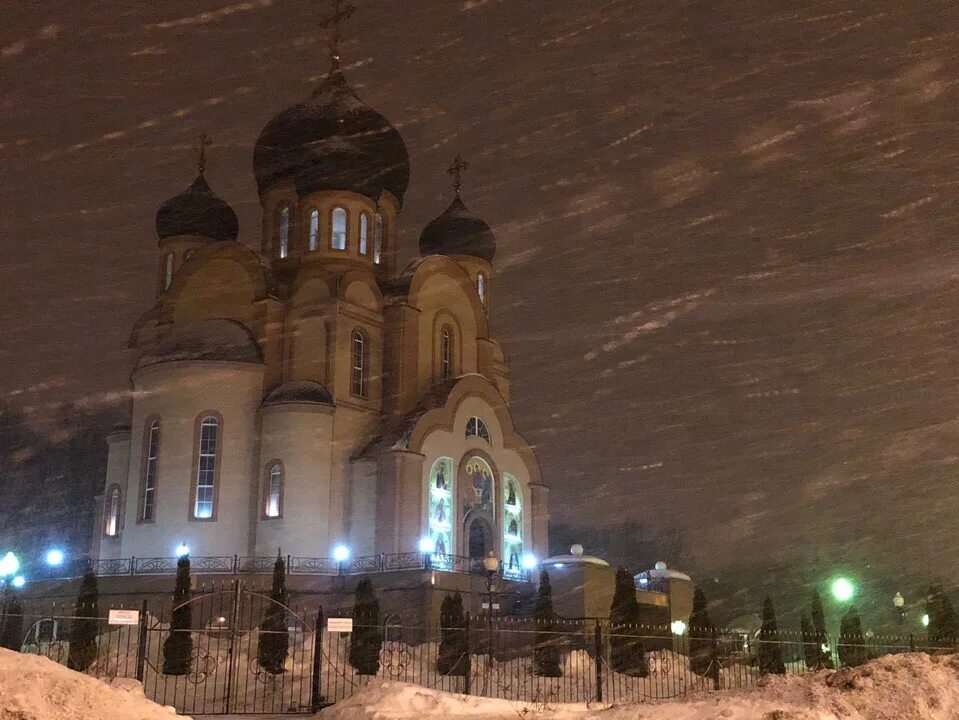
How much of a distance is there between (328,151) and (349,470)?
9695 millimetres

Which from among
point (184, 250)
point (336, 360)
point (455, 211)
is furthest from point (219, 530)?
point (455, 211)

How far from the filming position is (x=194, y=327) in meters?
27.2

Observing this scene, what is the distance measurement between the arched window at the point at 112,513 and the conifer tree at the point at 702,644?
15.3 m

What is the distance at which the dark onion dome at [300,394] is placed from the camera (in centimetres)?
2652

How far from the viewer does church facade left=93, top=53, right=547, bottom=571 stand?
25938mm

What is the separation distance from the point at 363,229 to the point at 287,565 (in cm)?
1051

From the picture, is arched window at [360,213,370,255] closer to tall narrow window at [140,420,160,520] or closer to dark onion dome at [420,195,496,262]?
dark onion dome at [420,195,496,262]

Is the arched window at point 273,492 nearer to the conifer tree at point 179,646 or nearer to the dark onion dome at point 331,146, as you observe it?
the conifer tree at point 179,646

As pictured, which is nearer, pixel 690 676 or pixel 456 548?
pixel 690 676

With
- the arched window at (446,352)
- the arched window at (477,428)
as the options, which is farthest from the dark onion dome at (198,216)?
the arched window at (477,428)

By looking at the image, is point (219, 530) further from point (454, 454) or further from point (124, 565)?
point (454, 454)

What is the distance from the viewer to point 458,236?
3534 cm

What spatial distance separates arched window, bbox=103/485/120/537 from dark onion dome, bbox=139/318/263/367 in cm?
399

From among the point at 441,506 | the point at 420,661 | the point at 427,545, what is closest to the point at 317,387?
the point at 441,506
